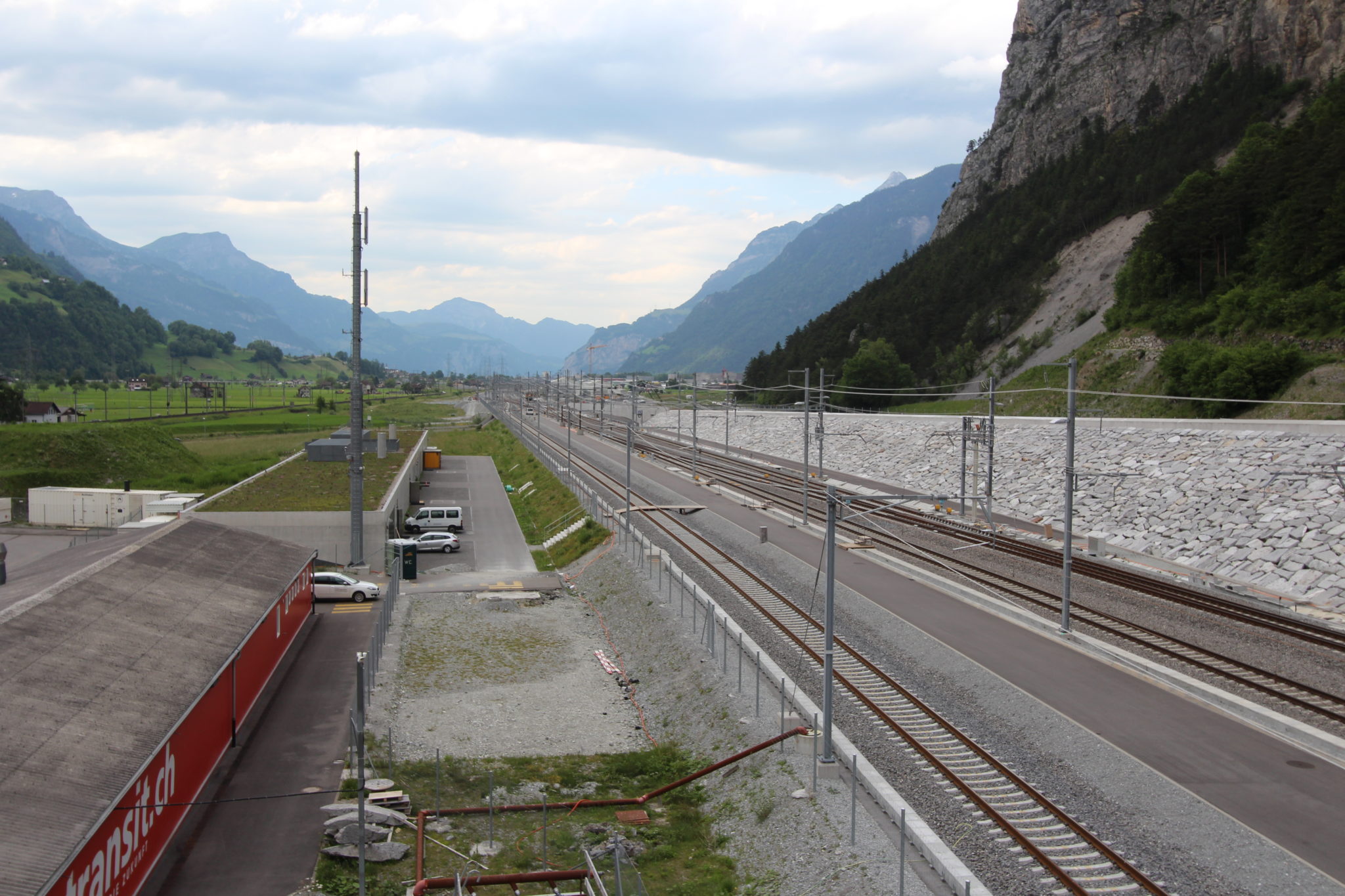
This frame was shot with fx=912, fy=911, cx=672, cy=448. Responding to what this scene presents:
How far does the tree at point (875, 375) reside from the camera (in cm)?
9650

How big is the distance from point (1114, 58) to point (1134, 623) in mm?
115573

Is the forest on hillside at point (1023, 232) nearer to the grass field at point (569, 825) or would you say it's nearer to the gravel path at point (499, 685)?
the gravel path at point (499, 685)

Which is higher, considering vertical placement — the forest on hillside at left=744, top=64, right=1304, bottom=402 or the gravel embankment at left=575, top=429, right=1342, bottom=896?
the forest on hillside at left=744, top=64, right=1304, bottom=402

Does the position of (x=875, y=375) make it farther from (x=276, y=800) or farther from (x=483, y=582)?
(x=276, y=800)

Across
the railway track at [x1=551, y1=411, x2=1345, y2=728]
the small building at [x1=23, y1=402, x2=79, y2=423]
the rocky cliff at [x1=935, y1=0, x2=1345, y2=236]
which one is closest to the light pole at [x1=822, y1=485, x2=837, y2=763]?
the railway track at [x1=551, y1=411, x2=1345, y2=728]

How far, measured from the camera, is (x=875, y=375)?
99250 mm

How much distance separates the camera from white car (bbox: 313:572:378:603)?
35000 mm

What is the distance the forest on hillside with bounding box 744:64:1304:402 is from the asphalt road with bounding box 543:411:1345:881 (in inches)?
3099

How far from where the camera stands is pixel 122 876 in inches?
499

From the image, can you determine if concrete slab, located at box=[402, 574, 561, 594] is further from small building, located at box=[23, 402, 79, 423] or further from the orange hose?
small building, located at box=[23, 402, 79, 423]

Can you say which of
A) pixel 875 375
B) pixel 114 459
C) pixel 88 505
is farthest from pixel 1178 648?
pixel 875 375

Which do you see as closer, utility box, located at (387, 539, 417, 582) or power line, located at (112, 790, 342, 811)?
power line, located at (112, 790, 342, 811)

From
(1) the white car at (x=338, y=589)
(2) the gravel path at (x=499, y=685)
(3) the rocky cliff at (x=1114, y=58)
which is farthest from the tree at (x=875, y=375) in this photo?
(1) the white car at (x=338, y=589)

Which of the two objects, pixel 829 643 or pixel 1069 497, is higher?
pixel 1069 497
